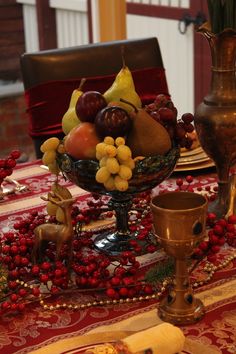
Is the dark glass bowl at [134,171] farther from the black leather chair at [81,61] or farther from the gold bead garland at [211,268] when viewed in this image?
the black leather chair at [81,61]

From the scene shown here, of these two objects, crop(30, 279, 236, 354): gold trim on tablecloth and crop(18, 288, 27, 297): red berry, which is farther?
crop(18, 288, 27, 297): red berry

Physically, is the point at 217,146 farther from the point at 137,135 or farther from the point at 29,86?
the point at 29,86

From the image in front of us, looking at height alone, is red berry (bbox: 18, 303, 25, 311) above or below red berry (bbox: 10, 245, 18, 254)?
below

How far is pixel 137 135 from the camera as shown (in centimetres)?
101

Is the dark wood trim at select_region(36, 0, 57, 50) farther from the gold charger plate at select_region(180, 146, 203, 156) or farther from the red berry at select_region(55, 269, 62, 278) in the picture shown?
the red berry at select_region(55, 269, 62, 278)

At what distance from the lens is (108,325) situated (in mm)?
889

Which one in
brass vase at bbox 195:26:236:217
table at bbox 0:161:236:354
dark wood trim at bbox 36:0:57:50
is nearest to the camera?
table at bbox 0:161:236:354

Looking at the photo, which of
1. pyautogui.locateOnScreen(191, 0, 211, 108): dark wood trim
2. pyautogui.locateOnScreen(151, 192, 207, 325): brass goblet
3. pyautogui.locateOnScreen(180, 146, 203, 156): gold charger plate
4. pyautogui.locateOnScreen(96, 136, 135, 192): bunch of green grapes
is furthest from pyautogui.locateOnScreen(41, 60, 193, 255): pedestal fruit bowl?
pyautogui.locateOnScreen(191, 0, 211, 108): dark wood trim

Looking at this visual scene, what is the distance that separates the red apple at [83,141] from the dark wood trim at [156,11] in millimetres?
2854

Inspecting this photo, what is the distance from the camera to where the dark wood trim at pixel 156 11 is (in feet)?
12.5

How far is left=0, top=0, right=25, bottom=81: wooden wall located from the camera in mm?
4941

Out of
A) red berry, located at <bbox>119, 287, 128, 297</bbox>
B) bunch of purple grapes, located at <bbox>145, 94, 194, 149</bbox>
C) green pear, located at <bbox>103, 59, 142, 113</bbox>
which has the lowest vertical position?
red berry, located at <bbox>119, 287, 128, 297</bbox>

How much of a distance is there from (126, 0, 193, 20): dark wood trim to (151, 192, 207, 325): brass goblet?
2985mm

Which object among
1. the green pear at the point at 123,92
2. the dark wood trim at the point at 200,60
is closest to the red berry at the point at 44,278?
the green pear at the point at 123,92
